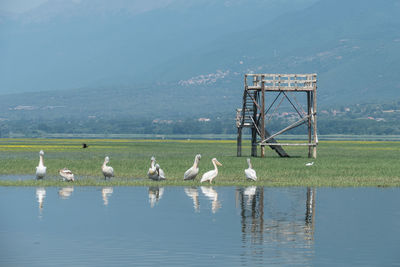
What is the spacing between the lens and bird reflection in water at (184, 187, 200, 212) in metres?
33.1

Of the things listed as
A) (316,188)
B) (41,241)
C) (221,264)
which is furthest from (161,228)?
(316,188)

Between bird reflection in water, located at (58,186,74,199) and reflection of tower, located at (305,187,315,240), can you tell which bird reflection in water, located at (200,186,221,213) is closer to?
reflection of tower, located at (305,187,315,240)

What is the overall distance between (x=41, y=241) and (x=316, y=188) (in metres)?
19.2

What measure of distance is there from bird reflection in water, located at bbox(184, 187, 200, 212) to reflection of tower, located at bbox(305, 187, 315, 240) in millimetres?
4020

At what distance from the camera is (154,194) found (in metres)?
38.0

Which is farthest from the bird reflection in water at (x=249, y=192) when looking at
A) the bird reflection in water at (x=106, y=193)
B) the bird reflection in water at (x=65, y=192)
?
the bird reflection in water at (x=65, y=192)

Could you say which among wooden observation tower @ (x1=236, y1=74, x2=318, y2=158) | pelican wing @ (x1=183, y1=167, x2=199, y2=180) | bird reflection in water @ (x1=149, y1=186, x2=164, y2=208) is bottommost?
bird reflection in water @ (x1=149, y1=186, x2=164, y2=208)


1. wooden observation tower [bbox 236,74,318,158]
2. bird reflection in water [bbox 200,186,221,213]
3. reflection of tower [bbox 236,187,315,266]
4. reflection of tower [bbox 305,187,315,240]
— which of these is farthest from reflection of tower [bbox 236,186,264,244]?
wooden observation tower [bbox 236,74,318,158]

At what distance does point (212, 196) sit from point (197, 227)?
29.9 ft

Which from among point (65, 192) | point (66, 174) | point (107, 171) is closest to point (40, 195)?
point (65, 192)

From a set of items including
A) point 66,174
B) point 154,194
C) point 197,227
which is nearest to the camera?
point 197,227

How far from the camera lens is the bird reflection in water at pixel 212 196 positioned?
108ft

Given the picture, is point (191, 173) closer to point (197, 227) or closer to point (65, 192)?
point (65, 192)

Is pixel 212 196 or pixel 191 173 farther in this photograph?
pixel 191 173
